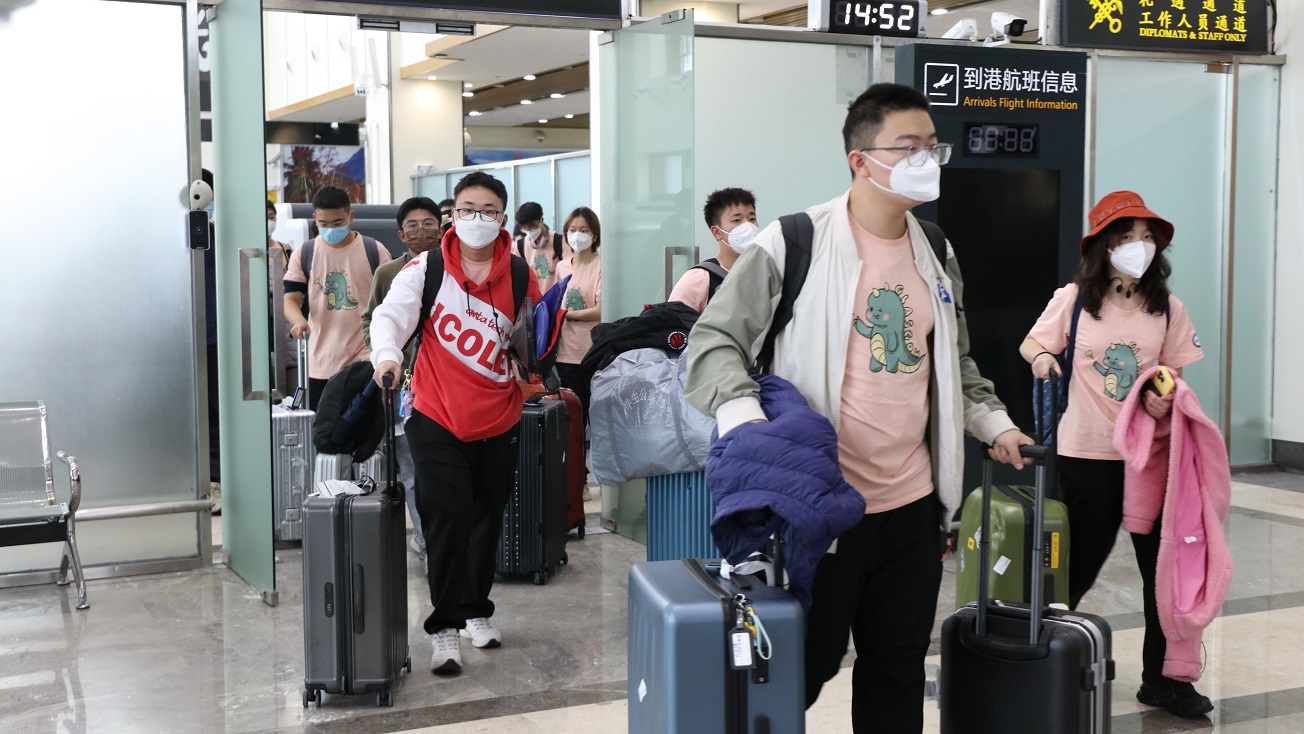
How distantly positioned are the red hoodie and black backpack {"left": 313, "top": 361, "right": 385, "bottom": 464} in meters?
0.20

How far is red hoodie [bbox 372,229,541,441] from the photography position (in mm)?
3902

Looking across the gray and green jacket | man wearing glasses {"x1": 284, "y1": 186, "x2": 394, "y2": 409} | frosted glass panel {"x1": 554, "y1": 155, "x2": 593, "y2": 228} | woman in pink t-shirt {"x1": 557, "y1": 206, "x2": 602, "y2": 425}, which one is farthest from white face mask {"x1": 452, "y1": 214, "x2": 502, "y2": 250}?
frosted glass panel {"x1": 554, "y1": 155, "x2": 593, "y2": 228}

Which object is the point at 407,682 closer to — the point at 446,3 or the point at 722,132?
the point at 446,3

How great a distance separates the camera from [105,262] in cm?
557

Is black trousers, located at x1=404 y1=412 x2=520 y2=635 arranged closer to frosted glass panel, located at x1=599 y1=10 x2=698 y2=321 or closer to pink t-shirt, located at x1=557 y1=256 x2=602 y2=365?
frosted glass panel, located at x1=599 y1=10 x2=698 y2=321

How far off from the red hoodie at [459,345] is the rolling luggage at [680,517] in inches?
21.4

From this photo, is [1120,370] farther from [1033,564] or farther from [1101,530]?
[1033,564]

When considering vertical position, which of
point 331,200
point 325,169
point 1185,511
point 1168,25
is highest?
point 325,169

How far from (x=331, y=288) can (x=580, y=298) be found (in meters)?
1.44

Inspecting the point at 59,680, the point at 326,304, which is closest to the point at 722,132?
the point at 326,304

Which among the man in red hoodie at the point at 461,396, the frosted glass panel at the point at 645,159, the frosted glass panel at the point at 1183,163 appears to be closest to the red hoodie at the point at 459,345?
the man in red hoodie at the point at 461,396

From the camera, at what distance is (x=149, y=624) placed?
4.73 m

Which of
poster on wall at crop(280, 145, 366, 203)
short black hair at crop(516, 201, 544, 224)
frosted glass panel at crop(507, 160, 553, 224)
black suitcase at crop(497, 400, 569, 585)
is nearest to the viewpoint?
black suitcase at crop(497, 400, 569, 585)


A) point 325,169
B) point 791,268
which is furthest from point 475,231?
point 325,169
